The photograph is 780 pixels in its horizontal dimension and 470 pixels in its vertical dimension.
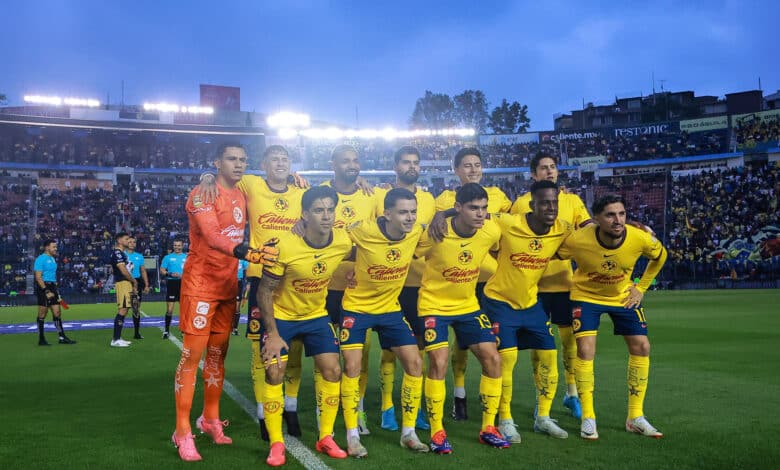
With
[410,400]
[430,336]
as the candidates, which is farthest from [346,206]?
[410,400]

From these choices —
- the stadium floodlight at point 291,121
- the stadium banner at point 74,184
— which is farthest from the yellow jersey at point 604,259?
the stadium floodlight at point 291,121

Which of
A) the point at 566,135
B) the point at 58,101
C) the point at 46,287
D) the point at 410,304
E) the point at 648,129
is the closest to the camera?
the point at 410,304

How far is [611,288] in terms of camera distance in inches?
250

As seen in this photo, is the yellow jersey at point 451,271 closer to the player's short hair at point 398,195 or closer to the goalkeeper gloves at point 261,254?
the player's short hair at point 398,195

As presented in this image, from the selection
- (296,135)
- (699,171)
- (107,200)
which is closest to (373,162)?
(296,135)

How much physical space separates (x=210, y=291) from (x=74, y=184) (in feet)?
149

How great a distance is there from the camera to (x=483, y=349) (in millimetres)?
5793

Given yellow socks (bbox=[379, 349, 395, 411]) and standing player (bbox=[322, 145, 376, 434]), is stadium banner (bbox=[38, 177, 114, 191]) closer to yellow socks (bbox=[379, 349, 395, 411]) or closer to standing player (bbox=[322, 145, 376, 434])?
standing player (bbox=[322, 145, 376, 434])

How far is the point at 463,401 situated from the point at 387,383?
913 millimetres

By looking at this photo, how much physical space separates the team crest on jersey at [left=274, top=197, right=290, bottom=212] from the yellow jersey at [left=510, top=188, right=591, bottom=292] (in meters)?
2.56

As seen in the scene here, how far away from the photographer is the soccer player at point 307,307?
209 inches

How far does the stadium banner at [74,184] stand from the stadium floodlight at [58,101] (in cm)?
757

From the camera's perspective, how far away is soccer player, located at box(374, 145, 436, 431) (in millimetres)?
6535

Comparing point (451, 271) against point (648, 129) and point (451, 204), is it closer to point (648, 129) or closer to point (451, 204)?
point (451, 204)
